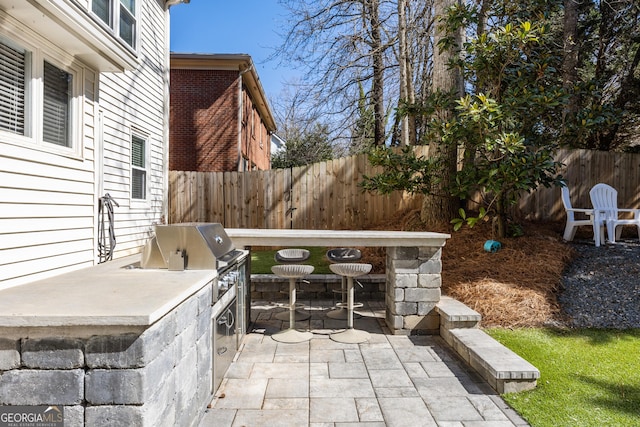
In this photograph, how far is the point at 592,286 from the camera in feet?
15.8

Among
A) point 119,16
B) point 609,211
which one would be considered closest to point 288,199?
point 119,16

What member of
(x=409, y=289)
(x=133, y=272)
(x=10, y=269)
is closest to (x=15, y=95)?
(x=10, y=269)

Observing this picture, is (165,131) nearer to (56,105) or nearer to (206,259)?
(56,105)

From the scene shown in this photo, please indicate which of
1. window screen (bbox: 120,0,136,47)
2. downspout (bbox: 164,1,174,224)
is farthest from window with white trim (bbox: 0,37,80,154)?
downspout (bbox: 164,1,174,224)

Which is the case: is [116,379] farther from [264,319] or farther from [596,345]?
[596,345]

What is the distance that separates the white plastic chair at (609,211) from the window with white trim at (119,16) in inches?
285

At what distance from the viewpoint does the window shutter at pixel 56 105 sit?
4.09 m

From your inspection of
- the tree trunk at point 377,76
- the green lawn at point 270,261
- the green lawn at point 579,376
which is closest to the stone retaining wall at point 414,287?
the green lawn at point 579,376

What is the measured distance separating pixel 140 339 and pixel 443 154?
234 inches

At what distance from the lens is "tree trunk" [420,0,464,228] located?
21.2 ft

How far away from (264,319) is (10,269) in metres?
2.59

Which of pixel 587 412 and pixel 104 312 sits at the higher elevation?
pixel 104 312

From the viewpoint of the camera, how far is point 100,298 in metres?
1.91

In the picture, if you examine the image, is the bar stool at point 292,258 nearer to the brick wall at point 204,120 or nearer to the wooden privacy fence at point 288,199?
the wooden privacy fence at point 288,199
